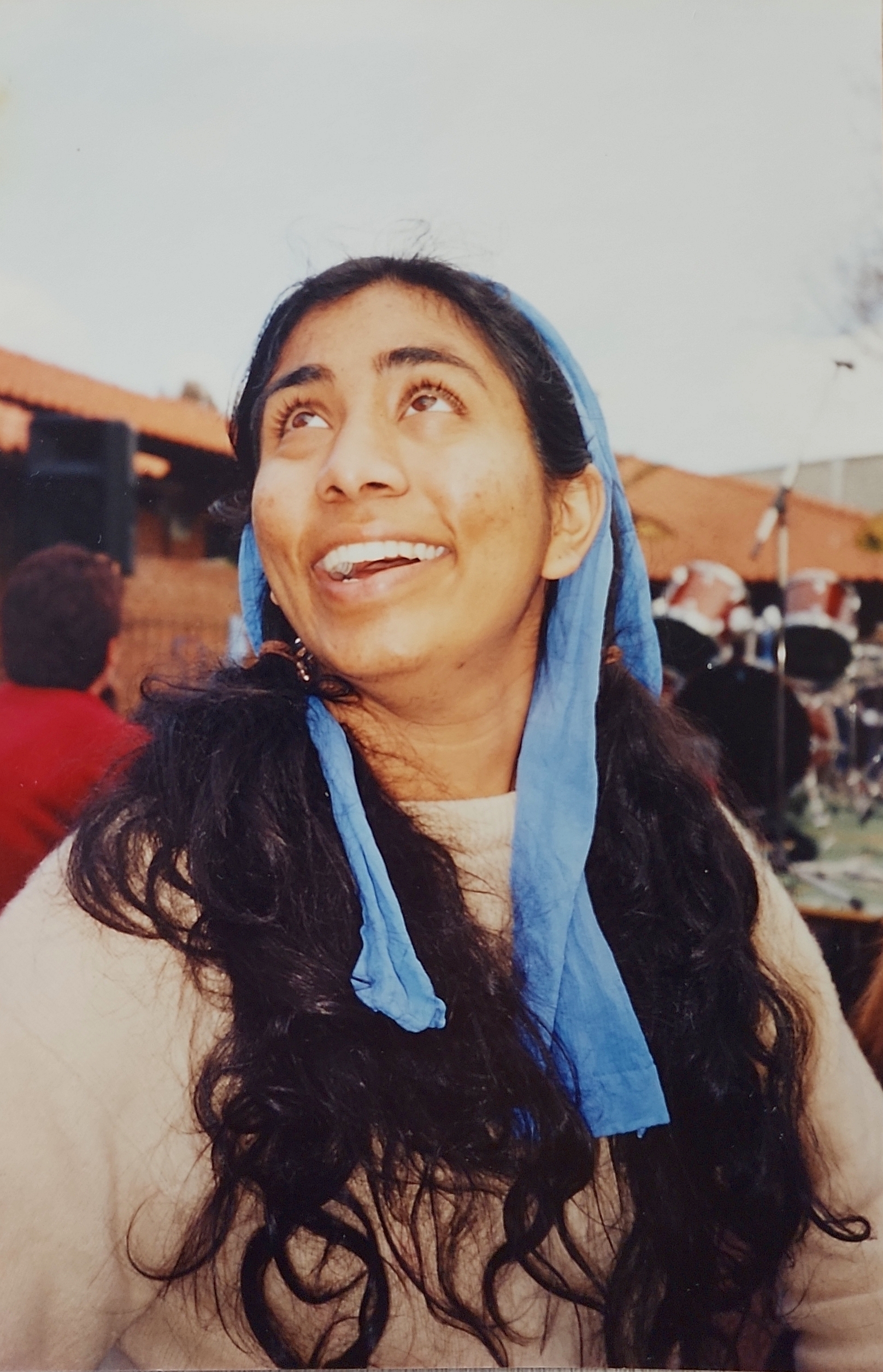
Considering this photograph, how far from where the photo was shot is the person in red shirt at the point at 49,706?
5.42 ft

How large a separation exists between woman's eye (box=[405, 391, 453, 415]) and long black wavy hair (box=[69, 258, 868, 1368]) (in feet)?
0.40

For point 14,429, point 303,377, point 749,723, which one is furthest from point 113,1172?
point 749,723

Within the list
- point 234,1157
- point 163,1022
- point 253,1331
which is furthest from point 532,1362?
point 163,1022

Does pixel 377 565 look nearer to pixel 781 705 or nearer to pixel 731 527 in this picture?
pixel 731 527

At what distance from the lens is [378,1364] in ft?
4.19

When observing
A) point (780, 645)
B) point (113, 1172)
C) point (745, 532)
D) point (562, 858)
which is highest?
point (745, 532)

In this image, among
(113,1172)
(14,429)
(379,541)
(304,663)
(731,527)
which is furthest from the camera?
(731,527)

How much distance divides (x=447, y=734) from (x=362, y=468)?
41 cm

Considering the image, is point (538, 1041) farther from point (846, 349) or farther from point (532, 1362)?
point (846, 349)

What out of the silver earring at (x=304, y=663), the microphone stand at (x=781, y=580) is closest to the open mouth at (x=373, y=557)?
the silver earring at (x=304, y=663)

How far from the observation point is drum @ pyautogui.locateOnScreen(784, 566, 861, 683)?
1.98 m

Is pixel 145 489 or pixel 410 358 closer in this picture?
pixel 410 358

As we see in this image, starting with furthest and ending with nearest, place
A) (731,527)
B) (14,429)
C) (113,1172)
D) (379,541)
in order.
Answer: (731,527) < (14,429) < (379,541) < (113,1172)

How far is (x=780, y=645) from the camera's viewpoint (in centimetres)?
196
